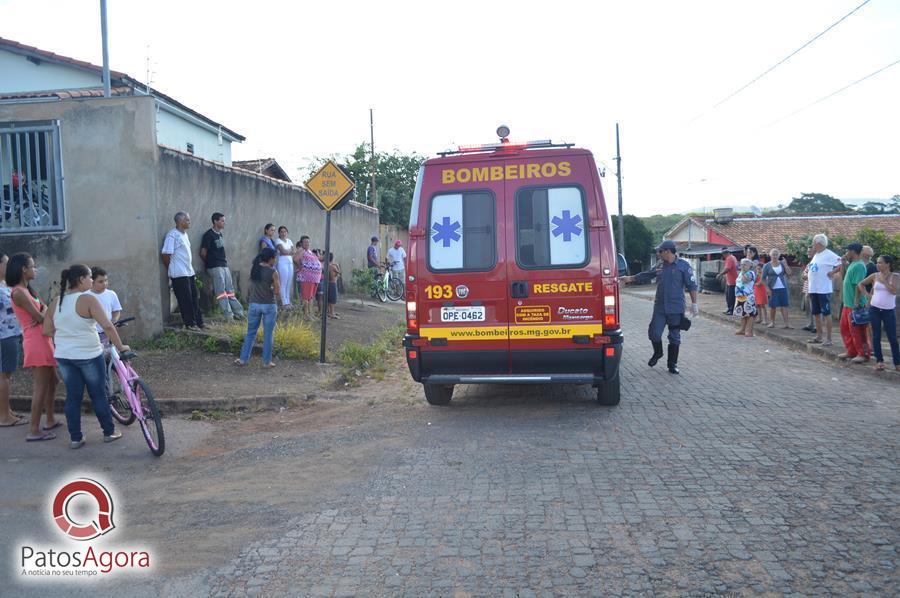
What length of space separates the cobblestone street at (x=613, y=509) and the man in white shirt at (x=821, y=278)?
4781 millimetres

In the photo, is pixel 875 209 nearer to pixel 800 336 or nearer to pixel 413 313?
pixel 800 336

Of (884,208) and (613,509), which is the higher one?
(884,208)

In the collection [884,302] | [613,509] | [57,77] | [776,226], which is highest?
[57,77]

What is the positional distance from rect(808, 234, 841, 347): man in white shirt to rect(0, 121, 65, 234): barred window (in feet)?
38.5

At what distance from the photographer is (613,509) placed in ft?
15.4

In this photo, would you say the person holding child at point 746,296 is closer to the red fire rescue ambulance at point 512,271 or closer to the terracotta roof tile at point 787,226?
the red fire rescue ambulance at point 512,271

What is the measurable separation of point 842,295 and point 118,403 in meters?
9.73

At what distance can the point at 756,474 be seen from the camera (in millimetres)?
5348

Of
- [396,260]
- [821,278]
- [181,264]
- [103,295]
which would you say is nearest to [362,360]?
[181,264]

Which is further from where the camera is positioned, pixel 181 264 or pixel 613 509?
pixel 181 264

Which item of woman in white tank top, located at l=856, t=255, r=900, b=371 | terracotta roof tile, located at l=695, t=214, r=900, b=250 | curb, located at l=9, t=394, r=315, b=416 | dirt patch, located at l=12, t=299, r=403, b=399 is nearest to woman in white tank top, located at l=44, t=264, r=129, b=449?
curb, located at l=9, t=394, r=315, b=416

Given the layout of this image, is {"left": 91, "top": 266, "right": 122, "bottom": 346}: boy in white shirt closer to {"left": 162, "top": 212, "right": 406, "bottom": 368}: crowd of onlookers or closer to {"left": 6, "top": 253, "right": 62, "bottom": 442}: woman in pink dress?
{"left": 6, "top": 253, "right": 62, "bottom": 442}: woman in pink dress

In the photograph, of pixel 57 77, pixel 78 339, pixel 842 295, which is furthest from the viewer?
pixel 57 77

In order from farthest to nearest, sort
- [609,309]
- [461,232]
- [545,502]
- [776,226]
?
[776,226] < [461,232] < [609,309] < [545,502]
